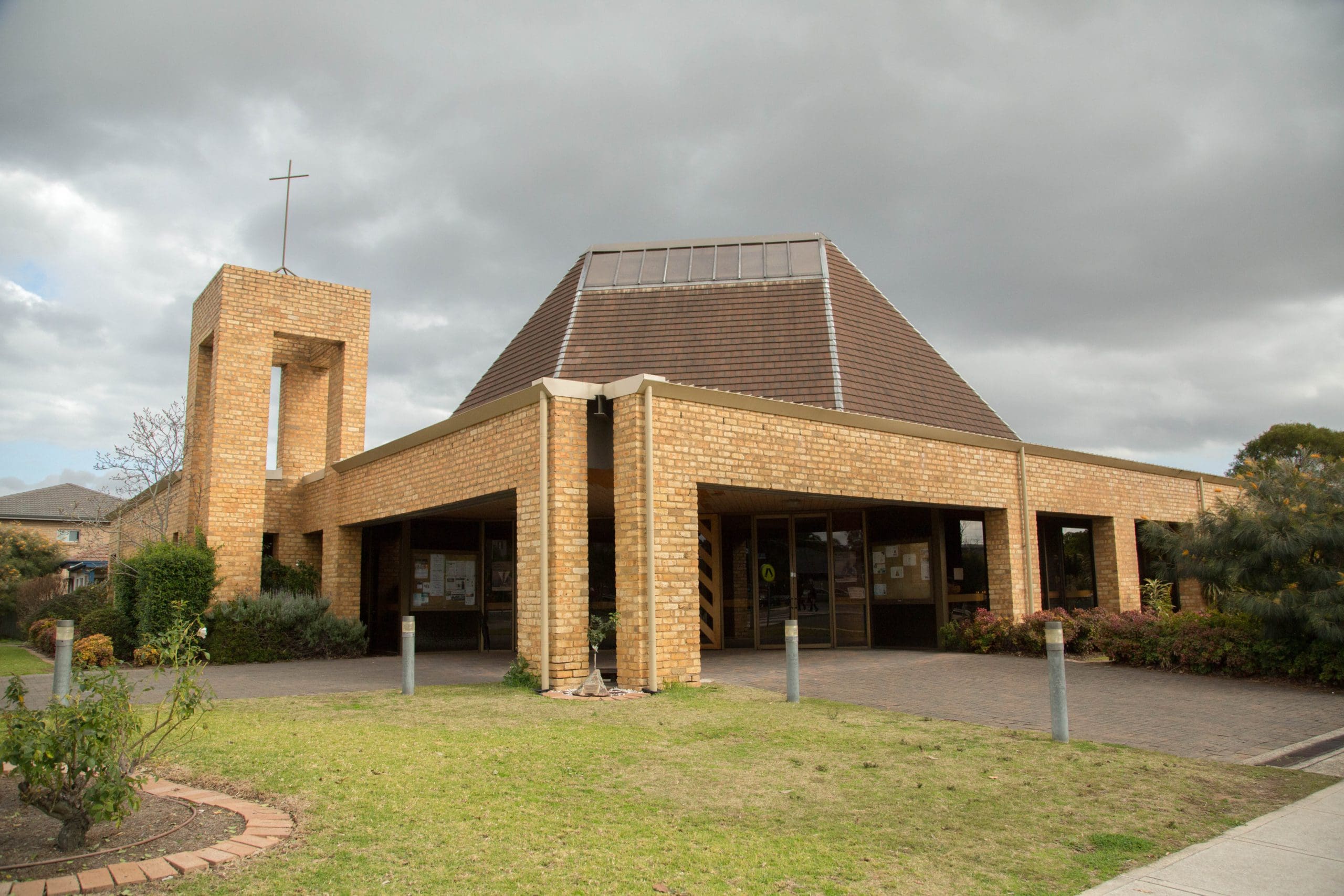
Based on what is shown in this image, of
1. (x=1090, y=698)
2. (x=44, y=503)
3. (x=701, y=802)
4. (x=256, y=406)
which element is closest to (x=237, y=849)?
(x=701, y=802)

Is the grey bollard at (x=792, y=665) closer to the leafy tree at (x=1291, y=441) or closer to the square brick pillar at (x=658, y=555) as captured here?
the square brick pillar at (x=658, y=555)

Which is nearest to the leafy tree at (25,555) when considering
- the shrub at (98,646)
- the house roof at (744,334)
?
the shrub at (98,646)

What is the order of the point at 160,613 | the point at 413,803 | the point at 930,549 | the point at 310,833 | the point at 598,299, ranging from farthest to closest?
the point at 598,299
the point at 930,549
the point at 160,613
the point at 413,803
the point at 310,833

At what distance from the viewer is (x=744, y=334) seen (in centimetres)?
1753

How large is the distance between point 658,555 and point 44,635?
51.1ft

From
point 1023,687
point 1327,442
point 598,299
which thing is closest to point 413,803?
point 1023,687

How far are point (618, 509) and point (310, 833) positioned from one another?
6166mm

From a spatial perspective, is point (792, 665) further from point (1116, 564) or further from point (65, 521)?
point (65, 521)

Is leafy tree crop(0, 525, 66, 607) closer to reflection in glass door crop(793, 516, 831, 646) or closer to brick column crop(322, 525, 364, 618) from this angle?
brick column crop(322, 525, 364, 618)

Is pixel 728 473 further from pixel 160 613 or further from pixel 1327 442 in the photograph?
pixel 1327 442

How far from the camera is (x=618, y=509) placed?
33.6 ft

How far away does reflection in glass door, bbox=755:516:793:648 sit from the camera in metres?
15.7

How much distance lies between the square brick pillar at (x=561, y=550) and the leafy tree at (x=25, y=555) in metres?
34.0

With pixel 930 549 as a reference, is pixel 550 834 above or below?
below
